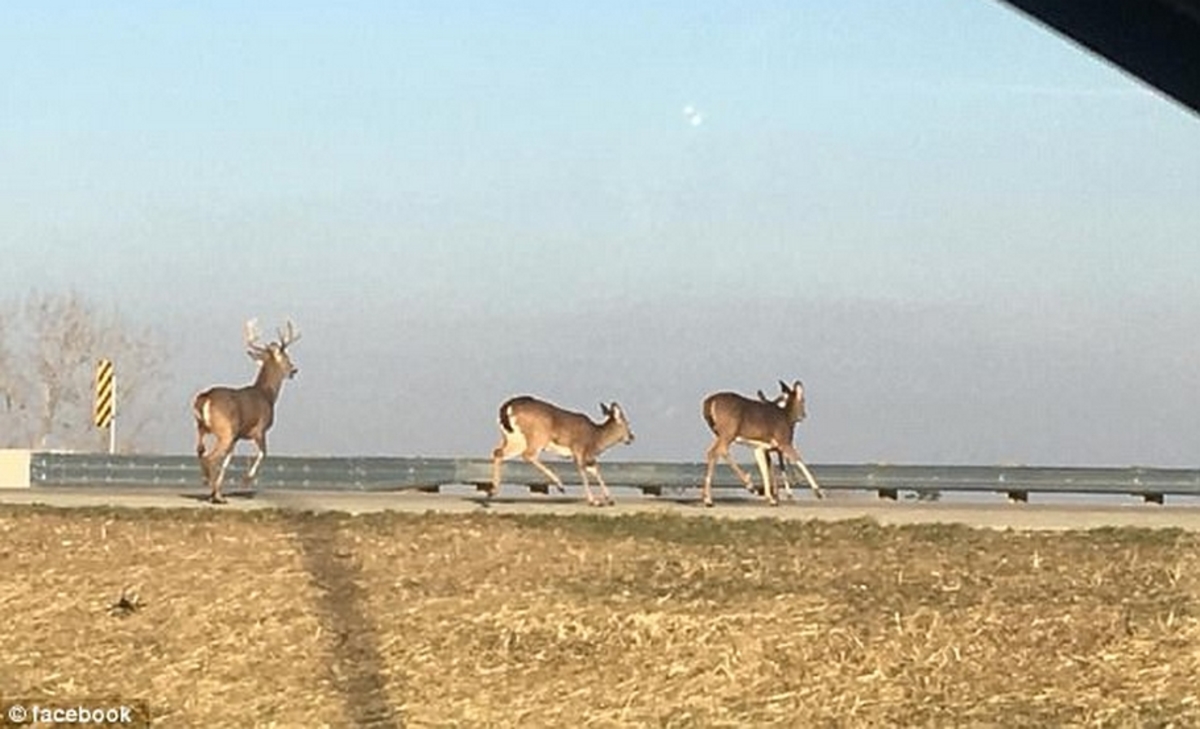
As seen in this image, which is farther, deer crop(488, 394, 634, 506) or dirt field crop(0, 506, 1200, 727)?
deer crop(488, 394, 634, 506)

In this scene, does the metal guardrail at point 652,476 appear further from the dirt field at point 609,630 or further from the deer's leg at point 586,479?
the dirt field at point 609,630

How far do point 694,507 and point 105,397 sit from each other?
20971mm

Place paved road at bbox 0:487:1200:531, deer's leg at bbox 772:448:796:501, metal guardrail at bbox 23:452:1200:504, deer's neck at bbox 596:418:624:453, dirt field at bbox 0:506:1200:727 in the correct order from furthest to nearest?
metal guardrail at bbox 23:452:1200:504
deer's leg at bbox 772:448:796:501
deer's neck at bbox 596:418:624:453
paved road at bbox 0:487:1200:531
dirt field at bbox 0:506:1200:727

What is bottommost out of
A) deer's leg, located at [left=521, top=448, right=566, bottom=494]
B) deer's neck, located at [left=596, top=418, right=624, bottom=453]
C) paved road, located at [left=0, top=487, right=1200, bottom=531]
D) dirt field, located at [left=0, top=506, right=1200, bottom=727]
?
dirt field, located at [left=0, top=506, right=1200, bottom=727]

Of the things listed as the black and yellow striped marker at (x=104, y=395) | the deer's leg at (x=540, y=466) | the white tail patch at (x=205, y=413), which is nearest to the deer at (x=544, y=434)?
the deer's leg at (x=540, y=466)

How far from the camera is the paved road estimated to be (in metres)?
22.2

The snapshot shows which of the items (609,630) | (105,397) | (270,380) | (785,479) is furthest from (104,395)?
(609,630)

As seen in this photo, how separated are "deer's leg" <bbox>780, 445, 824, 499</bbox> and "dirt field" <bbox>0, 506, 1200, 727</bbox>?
8.81 metres

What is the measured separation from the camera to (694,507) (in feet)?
83.2

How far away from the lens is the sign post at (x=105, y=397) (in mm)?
42094

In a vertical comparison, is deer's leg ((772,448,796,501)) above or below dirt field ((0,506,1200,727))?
above

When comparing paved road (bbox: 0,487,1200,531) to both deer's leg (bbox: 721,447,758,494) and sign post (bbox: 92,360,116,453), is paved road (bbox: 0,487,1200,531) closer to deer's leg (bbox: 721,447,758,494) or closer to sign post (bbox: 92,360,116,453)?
deer's leg (bbox: 721,447,758,494)

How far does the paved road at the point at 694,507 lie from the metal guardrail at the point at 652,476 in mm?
1067

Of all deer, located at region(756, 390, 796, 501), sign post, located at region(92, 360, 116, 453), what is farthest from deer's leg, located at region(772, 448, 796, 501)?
sign post, located at region(92, 360, 116, 453)
